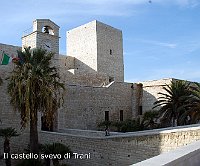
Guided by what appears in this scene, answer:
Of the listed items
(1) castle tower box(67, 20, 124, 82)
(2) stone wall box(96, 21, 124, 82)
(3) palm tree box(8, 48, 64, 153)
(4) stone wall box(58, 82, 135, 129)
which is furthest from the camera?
(2) stone wall box(96, 21, 124, 82)

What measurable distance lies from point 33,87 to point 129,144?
4.98 metres

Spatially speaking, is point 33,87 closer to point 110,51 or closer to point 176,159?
point 176,159

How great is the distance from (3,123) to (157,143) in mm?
9446

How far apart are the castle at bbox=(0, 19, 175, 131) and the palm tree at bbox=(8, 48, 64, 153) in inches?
166

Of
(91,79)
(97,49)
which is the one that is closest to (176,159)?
(91,79)

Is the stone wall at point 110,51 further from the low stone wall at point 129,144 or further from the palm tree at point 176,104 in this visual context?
the low stone wall at point 129,144

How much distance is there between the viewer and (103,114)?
21062 millimetres

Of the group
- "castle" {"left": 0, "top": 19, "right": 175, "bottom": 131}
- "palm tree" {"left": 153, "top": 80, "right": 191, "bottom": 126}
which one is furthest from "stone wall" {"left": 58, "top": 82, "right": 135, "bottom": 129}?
"palm tree" {"left": 153, "top": 80, "right": 191, "bottom": 126}

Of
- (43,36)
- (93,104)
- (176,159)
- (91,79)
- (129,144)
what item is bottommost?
(129,144)

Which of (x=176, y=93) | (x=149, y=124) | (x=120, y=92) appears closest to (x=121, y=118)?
(x=120, y=92)

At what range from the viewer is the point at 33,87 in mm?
11922

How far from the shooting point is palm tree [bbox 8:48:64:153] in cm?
1189

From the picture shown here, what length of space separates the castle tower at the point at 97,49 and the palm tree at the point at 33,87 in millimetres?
14569

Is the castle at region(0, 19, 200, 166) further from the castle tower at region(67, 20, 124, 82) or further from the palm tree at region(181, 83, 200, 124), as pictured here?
the palm tree at region(181, 83, 200, 124)
